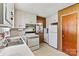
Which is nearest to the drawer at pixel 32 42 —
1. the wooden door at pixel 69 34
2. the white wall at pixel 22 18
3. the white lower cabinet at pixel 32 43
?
the white lower cabinet at pixel 32 43

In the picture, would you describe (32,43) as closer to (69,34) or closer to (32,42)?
(32,42)

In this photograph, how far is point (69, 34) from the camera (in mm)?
3812

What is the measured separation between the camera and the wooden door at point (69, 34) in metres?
3.49

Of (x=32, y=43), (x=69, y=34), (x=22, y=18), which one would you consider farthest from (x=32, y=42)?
(x=69, y=34)

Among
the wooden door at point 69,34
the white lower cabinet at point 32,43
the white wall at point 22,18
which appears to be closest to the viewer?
the wooden door at point 69,34

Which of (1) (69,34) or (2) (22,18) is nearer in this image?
(1) (69,34)

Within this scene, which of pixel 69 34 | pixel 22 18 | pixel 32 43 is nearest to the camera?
pixel 69 34

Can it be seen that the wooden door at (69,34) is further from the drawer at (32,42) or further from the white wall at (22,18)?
the white wall at (22,18)

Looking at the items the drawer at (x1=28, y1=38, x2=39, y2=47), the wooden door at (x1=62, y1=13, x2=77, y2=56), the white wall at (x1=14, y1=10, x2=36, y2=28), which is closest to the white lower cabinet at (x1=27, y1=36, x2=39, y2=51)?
the drawer at (x1=28, y1=38, x2=39, y2=47)

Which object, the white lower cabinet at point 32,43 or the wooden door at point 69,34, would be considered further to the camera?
the white lower cabinet at point 32,43

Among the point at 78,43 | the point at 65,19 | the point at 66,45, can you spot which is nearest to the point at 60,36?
the point at 66,45

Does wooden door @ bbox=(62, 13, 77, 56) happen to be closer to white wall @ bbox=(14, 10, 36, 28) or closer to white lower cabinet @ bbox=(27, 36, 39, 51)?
white lower cabinet @ bbox=(27, 36, 39, 51)

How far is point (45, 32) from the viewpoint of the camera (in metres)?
6.74

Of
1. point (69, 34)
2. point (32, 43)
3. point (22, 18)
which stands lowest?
point (32, 43)
